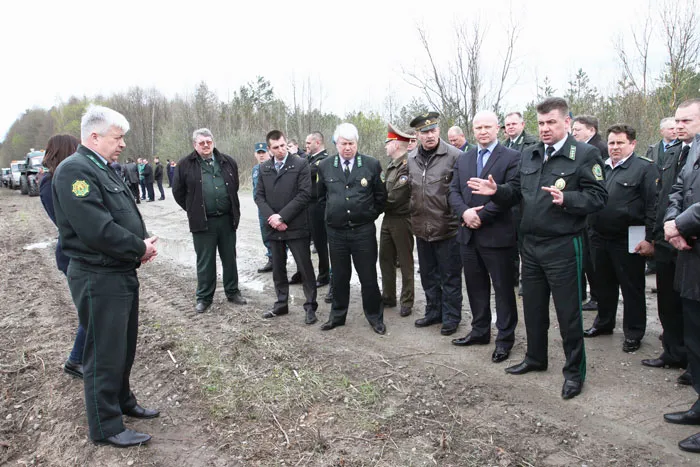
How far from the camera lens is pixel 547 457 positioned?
301 cm

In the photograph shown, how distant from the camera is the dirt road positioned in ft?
10.4

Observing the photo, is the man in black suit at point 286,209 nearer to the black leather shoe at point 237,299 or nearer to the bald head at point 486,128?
the black leather shoe at point 237,299

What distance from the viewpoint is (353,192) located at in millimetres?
5164

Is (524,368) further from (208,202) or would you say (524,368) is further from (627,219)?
(208,202)

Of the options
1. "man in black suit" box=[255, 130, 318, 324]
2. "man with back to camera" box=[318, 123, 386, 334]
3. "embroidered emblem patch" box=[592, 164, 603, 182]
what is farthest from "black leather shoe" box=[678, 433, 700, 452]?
"man in black suit" box=[255, 130, 318, 324]

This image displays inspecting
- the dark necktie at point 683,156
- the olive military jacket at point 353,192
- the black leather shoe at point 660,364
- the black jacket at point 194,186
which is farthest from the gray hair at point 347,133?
the black leather shoe at point 660,364

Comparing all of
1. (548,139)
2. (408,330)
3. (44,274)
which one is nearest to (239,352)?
(408,330)

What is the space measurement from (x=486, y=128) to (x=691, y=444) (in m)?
2.79

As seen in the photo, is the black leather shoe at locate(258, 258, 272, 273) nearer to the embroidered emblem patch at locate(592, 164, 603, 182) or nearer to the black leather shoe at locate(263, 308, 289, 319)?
the black leather shoe at locate(263, 308, 289, 319)

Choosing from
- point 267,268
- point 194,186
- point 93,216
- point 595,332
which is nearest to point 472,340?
point 595,332

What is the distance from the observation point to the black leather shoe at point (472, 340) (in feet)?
15.6

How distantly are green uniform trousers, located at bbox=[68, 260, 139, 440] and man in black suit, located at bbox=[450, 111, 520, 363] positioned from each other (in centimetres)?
293

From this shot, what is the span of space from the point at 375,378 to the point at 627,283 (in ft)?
8.39

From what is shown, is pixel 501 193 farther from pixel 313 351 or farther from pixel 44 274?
pixel 44 274
